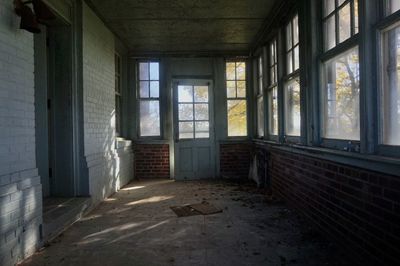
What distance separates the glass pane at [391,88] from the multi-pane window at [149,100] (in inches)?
239

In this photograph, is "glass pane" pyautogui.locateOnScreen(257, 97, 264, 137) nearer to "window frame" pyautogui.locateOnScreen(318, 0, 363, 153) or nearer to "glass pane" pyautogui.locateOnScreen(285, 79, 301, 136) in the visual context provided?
"glass pane" pyautogui.locateOnScreen(285, 79, 301, 136)

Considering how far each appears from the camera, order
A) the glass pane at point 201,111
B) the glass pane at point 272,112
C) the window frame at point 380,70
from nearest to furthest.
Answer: the window frame at point 380,70 → the glass pane at point 272,112 → the glass pane at point 201,111

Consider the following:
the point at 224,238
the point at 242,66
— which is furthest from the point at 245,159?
the point at 224,238

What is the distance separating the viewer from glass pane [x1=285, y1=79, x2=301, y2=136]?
189 inches

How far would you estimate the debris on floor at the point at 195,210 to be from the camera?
183 inches

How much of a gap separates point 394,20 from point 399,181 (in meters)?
1.15

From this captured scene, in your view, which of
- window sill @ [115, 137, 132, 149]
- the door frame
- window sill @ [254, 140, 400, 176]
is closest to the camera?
window sill @ [254, 140, 400, 176]

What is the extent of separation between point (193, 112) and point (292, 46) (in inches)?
136

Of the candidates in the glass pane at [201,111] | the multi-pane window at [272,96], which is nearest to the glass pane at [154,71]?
the glass pane at [201,111]

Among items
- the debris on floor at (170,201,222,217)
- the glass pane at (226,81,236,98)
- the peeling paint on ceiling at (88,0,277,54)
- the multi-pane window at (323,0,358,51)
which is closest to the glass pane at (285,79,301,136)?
the multi-pane window at (323,0,358,51)

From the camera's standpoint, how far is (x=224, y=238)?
361 centimetres

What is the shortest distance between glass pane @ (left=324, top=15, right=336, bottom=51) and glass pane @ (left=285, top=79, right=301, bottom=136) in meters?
0.99

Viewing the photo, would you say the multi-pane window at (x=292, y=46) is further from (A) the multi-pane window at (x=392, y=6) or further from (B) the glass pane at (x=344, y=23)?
(A) the multi-pane window at (x=392, y=6)

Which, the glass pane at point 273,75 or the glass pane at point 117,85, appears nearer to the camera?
the glass pane at point 273,75
